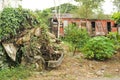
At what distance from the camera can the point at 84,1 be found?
105ft

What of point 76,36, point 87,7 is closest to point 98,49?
point 76,36

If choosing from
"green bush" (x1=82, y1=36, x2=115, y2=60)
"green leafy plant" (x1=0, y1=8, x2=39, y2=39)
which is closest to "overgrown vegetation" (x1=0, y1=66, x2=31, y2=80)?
"green leafy plant" (x1=0, y1=8, x2=39, y2=39)

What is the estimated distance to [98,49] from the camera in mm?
13453

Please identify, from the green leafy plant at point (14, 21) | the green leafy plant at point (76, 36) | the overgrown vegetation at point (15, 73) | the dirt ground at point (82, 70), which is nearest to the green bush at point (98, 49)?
the dirt ground at point (82, 70)

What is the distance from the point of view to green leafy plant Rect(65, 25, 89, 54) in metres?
14.5

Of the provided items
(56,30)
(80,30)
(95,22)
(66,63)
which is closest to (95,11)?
(95,22)

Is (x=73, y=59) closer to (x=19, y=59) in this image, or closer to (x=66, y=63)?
(x=66, y=63)

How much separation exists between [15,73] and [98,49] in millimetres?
4694

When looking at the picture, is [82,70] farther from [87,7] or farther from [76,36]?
[87,7]

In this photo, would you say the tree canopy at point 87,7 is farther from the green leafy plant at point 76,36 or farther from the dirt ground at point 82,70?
the dirt ground at point 82,70

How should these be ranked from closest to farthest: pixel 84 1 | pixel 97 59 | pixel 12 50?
pixel 12 50
pixel 97 59
pixel 84 1

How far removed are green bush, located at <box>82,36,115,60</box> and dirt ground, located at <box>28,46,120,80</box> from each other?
0.94 ft

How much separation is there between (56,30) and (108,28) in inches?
428

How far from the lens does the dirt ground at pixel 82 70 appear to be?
1045 cm
